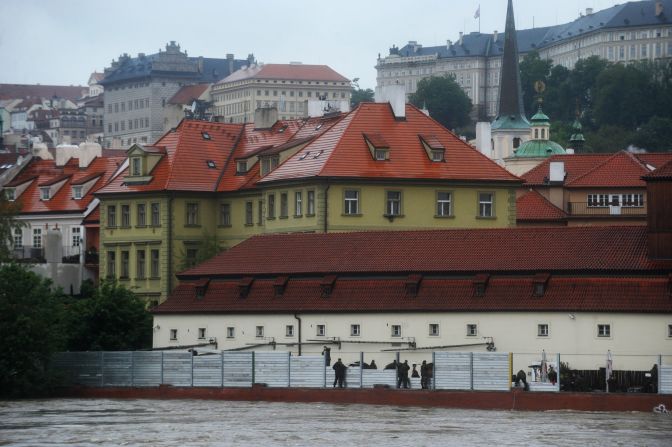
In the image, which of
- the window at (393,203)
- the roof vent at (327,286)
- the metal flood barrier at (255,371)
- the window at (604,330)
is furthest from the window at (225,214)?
the window at (604,330)

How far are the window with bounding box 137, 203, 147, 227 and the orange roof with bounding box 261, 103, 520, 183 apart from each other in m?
9.37

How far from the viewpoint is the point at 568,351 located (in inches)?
3147

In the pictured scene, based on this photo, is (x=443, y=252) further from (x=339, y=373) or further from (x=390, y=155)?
(x=390, y=155)

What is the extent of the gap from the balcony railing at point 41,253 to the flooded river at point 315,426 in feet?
137

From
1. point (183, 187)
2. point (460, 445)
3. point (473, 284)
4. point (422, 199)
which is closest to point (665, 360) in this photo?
point (473, 284)

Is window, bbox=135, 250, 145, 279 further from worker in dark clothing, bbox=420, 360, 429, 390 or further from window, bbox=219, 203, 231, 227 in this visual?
worker in dark clothing, bbox=420, 360, 429, 390

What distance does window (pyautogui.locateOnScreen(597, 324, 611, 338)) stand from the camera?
261 ft

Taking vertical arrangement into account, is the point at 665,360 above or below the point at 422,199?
below

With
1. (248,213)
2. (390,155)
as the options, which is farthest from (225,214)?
(390,155)

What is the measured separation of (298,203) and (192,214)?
1063 centimetres

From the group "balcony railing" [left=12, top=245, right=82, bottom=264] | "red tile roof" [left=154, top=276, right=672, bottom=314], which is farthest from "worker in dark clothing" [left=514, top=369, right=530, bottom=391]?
"balcony railing" [left=12, top=245, right=82, bottom=264]

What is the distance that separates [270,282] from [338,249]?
3.21 meters

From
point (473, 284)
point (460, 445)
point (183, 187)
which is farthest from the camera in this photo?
point (183, 187)

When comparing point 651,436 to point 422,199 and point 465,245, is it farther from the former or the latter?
point 422,199
